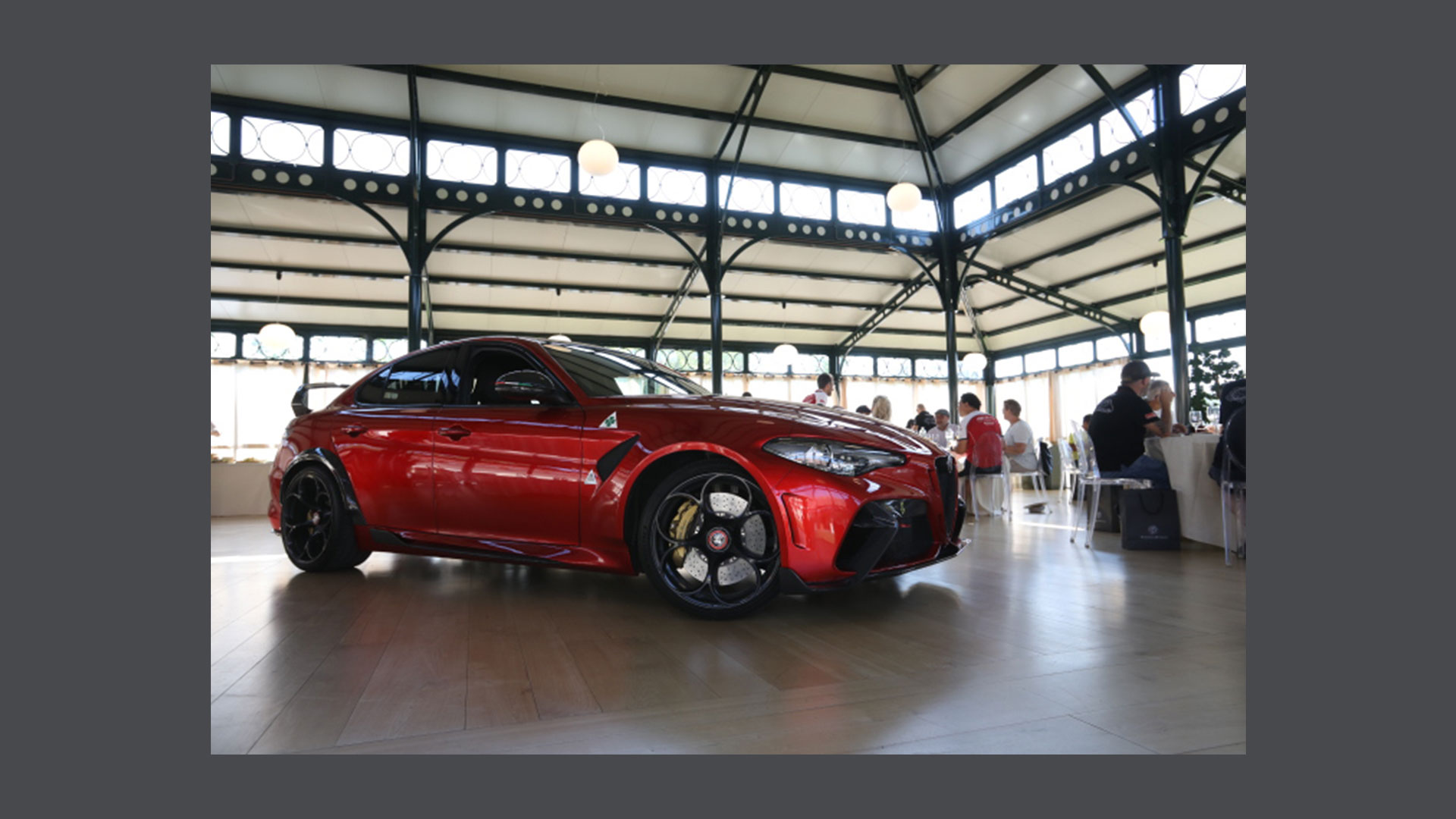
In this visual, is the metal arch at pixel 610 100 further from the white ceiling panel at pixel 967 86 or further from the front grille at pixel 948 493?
the front grille at pixel 948 493

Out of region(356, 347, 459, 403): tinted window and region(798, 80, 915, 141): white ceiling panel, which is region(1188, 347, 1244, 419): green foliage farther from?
region(798, 80, 915, 141): white ceiling panel

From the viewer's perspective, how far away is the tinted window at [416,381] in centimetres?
358

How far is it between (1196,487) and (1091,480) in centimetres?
65

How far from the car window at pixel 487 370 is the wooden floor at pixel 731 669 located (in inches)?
36.0

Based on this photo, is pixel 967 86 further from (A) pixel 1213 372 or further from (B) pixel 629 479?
(B) pixel 629 479

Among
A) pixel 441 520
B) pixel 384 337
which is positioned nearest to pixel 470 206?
pixel 384 337

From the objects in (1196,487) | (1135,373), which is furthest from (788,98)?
(1196,487)

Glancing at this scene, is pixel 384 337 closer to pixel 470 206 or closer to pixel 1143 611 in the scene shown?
pixel 470 206

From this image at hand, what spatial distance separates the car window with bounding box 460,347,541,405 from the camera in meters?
3.42

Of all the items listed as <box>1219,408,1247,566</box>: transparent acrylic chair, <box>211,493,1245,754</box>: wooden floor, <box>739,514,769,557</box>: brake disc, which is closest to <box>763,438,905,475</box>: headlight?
<box>739,514,769,557</box>: brake disc

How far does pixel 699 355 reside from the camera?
2061 centimetres

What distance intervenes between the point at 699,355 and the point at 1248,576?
19581mm

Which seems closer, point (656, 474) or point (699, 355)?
point (656, 474)

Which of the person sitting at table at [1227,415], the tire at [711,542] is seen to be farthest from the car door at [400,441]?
the person sitting at table at [1227,415]
